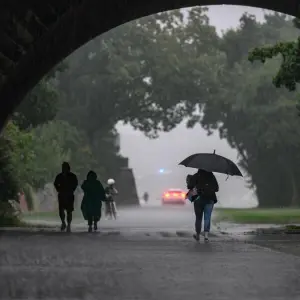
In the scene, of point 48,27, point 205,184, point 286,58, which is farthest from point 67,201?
point 286,58

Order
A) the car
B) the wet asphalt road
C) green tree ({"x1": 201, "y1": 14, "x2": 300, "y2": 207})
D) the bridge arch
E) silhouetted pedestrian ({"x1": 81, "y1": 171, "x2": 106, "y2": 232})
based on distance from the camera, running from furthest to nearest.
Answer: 1. the car
2. green tree ({"x1": 201, "y1": 14, "x2": 300, "y2": 207})
3. silhouetted pedestrian ({"x1": 81, "y1": 171, "x2": 106, "y2": 232})
4. the bridge arch
5. the wet asphalt road

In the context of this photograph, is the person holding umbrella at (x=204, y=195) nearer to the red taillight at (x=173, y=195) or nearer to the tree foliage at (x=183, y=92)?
the tree foliage at (x=183, y=92)

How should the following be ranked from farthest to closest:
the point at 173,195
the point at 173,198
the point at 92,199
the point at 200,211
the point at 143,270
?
the point at 173,195, the point at 173,198, the point at 92,199, the point at 200,211, the point at 143,270

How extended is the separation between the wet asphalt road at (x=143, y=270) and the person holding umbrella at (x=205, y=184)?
3.81 feet

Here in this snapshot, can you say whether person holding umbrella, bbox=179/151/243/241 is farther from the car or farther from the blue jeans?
the car

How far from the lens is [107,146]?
77.1m

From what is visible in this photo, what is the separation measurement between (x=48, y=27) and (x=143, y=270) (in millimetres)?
11428

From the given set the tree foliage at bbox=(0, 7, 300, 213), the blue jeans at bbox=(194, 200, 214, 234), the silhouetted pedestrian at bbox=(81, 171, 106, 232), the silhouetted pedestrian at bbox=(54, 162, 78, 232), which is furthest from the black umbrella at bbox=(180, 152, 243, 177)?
the tree foliage at bbox=(0, 7, 300, 213)

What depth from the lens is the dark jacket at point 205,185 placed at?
779 inches

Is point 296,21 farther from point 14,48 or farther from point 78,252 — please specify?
point 78,252

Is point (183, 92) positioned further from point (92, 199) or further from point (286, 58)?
point (92, 199)

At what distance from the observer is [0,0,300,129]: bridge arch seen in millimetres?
20703

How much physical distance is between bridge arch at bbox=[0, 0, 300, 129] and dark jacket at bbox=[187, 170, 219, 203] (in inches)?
216

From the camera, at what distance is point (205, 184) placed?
1988cm
